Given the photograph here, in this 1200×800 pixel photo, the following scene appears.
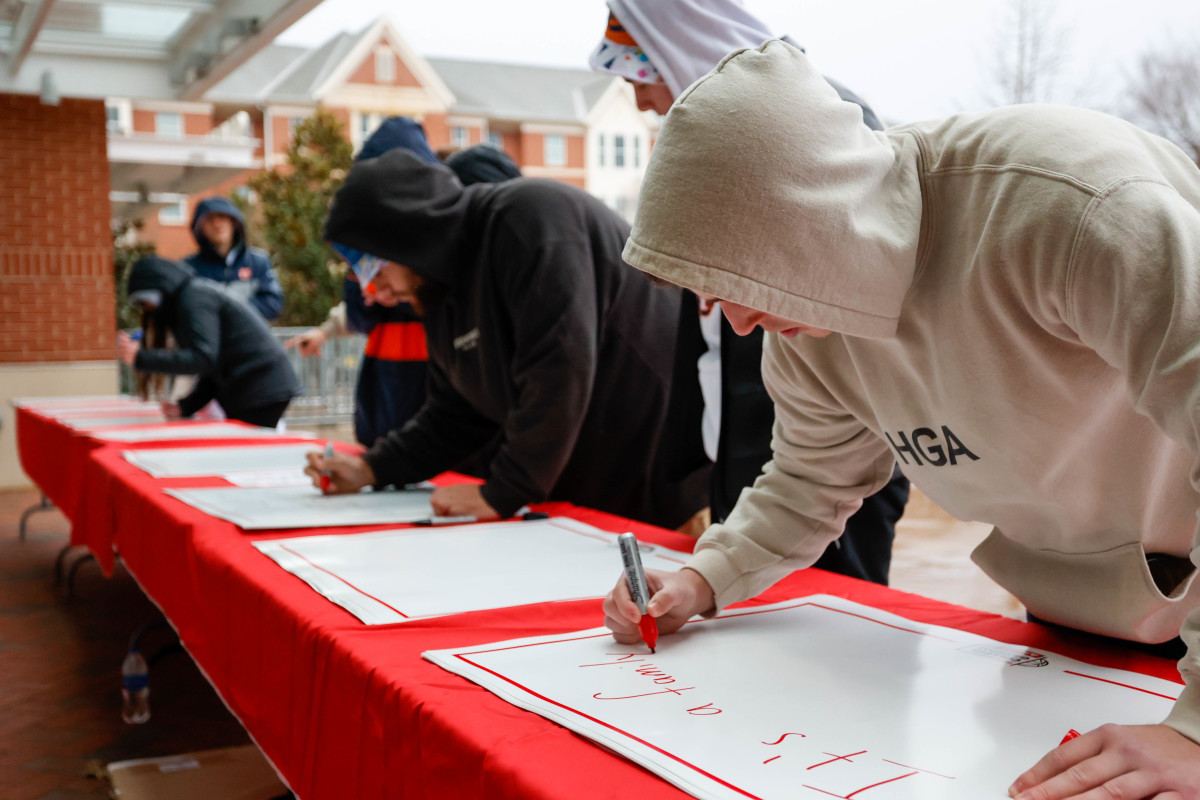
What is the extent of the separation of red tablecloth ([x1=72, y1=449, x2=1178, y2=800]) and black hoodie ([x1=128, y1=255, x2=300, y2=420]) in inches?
96.3

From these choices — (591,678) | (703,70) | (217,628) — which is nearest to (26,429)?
(217,628)

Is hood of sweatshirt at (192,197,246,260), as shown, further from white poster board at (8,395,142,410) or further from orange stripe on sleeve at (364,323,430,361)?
orange stripe on sleeve at (364,323,430,361)

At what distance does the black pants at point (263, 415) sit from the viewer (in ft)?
13.7

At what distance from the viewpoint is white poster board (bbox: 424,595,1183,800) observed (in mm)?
692

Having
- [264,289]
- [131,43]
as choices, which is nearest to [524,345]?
[264,289]

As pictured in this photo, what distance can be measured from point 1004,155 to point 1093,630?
1.56 ft

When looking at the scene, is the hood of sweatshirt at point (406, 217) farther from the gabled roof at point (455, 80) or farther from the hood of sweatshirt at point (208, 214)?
the gabled roof at point (455, 80)

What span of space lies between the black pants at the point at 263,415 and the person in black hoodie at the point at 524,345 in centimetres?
212

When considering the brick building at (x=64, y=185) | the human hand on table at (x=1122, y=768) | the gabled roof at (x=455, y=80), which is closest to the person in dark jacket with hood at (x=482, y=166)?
the human hand on table at (x=1122, y=768)

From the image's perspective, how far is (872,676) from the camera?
0.90 meters

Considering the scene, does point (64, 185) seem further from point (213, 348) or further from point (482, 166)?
point (482, 166)

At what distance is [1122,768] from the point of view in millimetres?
617

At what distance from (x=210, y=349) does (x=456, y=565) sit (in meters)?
2.87

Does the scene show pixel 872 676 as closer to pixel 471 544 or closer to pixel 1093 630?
pixel 1093 630
